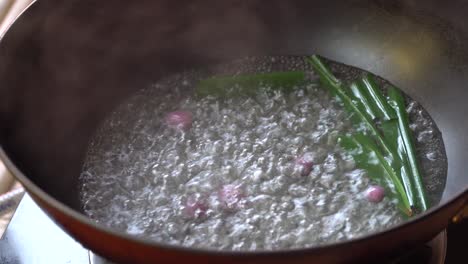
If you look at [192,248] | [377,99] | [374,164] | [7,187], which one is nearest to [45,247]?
[7,187]

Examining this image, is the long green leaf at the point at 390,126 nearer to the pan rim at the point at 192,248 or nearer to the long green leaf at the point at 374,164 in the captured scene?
the long green leaf at the point at 374,164

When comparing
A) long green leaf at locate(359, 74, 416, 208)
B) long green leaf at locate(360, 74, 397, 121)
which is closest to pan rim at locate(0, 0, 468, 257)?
long green leaf at locate(359, 74, 416, 208)

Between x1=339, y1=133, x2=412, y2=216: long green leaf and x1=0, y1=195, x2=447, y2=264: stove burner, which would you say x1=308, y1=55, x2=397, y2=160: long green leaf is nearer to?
x1=339, y1=133, x2=412, y2=216: long green leaf

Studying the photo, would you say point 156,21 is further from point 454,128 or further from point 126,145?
point 454,128

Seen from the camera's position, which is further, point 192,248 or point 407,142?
point 407,142

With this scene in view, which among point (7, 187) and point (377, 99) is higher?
point (377, 99)

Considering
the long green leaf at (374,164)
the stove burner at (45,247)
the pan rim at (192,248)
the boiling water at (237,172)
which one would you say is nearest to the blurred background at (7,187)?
the stove burner at (45,247)

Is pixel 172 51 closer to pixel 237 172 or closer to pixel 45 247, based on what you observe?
pixel 237 172

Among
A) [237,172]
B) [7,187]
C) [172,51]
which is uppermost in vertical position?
[172,51]
